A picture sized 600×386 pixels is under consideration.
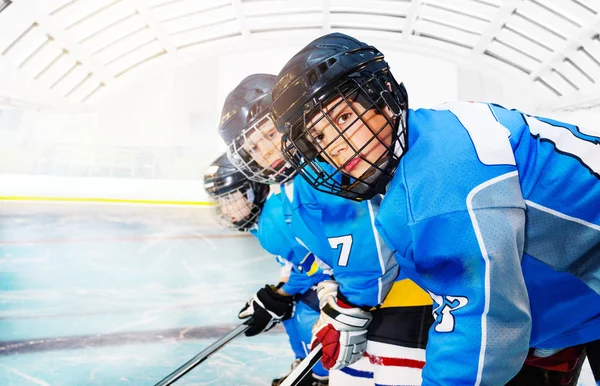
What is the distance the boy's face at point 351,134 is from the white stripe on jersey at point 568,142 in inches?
10.5

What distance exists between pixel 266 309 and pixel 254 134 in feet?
3.11

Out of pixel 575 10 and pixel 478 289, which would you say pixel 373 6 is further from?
pixel 478 289

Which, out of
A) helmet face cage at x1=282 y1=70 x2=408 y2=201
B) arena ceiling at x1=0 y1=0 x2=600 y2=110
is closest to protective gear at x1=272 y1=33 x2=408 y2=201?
helmet face cage at x1=282 y1=70 x2=408 y2=201

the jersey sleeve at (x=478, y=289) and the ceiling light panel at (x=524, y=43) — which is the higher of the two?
the ceiling light panel at (x=524, y=43)

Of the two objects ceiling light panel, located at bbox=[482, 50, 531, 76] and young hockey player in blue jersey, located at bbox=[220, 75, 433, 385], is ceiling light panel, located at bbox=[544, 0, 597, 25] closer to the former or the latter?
ceiling light panel, located at bbox=[482, 50, 531, 76]

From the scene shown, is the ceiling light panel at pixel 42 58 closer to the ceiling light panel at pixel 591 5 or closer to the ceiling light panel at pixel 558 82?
the ceiling light panel at pixel 591 5

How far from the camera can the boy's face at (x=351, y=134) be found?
30.7 inches

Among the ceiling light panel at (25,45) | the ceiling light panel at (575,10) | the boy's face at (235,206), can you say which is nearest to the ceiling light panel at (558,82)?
the ceiling light panel at (575,10)

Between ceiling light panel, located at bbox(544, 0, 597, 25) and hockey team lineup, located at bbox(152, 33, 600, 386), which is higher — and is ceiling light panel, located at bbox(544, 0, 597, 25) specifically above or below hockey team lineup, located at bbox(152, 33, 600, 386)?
above

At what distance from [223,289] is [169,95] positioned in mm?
1759

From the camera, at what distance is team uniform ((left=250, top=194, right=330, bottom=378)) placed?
2.00 m

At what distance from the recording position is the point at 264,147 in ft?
5.49

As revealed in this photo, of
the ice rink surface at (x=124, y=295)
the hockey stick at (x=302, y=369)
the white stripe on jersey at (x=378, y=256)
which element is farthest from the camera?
the ice rink surface at (x=124, y=295)

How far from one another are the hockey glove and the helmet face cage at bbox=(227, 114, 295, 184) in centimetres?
73
